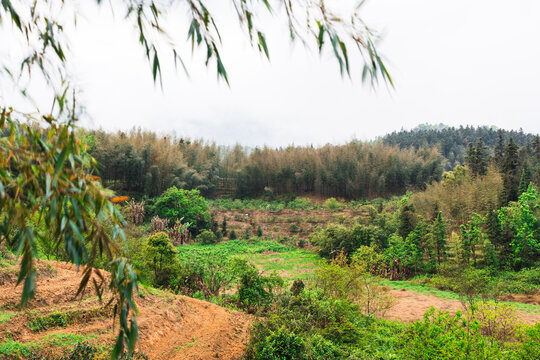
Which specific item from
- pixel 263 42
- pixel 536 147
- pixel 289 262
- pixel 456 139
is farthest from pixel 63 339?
pixel 456 139

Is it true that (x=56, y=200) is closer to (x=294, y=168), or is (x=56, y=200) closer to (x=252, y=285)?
(x=252, y=285)

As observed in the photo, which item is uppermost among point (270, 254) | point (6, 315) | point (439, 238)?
point (439, 238)

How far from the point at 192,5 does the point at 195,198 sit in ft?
65.7

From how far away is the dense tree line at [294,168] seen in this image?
28.6m

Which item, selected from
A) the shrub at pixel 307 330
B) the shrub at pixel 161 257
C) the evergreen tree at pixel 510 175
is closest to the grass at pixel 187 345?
the shrub at pixel 307 330

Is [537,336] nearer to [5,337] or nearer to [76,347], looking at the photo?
[76,347]

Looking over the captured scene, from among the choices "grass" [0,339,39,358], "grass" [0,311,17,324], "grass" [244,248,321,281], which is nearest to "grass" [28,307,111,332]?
"grass" [0,311,17,324]

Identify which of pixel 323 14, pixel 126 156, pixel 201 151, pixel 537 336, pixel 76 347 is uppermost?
pixel 201 151

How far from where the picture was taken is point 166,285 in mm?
7531

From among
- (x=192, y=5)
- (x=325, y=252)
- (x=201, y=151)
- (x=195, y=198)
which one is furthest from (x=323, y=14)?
(x=201, y=151)

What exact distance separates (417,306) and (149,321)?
738 centimetres

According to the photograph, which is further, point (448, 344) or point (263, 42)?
point (448, 344)

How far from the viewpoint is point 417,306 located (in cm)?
903

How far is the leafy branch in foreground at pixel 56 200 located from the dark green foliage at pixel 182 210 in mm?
19263
